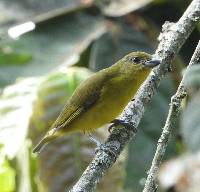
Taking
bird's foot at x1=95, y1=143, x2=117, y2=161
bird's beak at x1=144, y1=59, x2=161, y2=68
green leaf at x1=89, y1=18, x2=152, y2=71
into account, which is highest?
green leaf at x1=89, y1=18, x2=152, y2=71

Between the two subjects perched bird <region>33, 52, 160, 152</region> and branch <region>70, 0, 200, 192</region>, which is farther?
perched bird <region>33, 52, 160, 152</region>

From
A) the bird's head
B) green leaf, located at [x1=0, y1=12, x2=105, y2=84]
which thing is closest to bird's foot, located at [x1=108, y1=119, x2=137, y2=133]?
the bird's head

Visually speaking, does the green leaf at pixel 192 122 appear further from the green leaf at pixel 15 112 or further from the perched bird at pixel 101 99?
the green leaf at pixel 15 112

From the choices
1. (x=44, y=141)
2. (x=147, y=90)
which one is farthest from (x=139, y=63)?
(x=44, y=141)

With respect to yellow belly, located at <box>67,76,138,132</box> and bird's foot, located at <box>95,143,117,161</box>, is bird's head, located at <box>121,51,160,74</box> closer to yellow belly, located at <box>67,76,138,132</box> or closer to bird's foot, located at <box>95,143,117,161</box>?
yellow belly, located at <box>67,76,138,132</box>

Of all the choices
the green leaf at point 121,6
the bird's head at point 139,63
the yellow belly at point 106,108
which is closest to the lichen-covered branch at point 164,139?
the bird's head at point 139,63

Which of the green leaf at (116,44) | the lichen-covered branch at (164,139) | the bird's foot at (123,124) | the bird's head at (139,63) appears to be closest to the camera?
the lichen-covered branch at (164,139)
